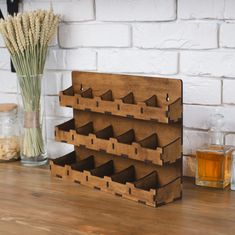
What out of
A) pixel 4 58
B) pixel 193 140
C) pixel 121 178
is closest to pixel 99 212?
pixel 121 178

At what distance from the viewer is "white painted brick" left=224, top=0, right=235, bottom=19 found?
117 centimetres

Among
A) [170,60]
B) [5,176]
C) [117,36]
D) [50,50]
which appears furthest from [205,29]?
[5,176]

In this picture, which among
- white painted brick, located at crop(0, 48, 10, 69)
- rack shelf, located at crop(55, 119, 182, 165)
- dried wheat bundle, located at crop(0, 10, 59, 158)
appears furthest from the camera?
white painted brick, located at crop(0, 48, 10, 69)

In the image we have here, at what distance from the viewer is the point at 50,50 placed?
1.44m

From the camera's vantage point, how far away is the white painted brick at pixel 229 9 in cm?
117

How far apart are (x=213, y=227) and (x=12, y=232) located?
0.36 metres

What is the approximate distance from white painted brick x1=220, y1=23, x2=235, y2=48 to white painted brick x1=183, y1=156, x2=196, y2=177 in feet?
0.91

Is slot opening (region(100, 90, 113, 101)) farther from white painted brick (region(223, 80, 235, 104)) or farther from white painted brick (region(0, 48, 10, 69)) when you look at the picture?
white painted brick (region(0, 48, 10, 69))

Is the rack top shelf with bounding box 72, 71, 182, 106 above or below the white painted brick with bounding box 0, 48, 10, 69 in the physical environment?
below

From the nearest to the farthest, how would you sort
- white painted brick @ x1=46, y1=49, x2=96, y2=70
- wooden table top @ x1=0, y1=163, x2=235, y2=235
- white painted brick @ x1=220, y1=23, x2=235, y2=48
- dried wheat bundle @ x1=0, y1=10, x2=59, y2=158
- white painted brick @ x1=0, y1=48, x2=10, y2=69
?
wooden table top @ x1=0, y1=163, x2=235, y2=235
white painted brick @ x1=220, y1=23, x2=235, y2=48
dried wheat bundle @ x1=0, y1=10, x2=59, y2=158
white painted brick @ x1=46, y1=49, x2=96, y2=70
white painted brick @ x1=0, y1=48, x2=10, y2=69

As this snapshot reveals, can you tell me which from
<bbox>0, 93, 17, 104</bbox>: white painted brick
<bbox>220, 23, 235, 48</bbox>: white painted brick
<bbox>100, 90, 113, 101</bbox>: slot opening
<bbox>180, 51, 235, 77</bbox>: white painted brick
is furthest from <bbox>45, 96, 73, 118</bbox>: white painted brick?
<bbox>220, 23, 235, 48</bbox>: white painted brick

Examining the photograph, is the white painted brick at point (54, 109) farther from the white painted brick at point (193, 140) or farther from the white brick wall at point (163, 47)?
the white painted brick at point (193, 140)

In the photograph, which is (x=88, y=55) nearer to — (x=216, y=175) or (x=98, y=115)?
(x=98, y=115)

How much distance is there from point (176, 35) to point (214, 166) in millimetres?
311
